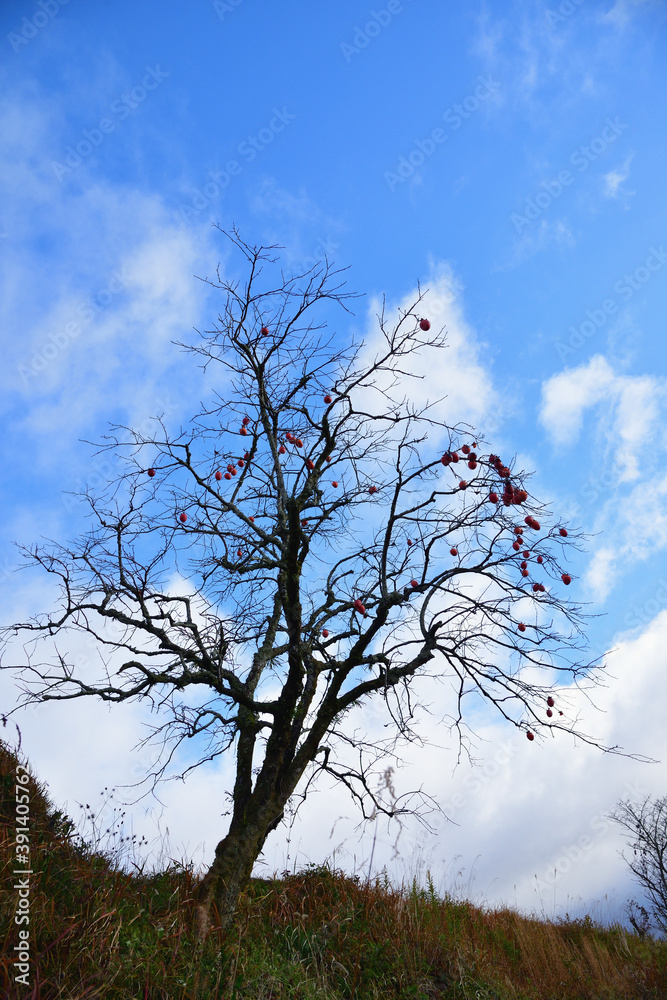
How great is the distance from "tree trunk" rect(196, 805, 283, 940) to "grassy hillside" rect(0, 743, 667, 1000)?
0.15 m

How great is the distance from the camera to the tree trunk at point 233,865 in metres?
6.01

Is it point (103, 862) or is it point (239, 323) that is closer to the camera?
point (103, 862)

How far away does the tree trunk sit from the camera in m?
6.01

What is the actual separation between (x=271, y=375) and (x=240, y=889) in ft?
16.6

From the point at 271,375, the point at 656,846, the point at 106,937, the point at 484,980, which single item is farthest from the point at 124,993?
the point at 656,846

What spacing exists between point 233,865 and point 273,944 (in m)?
0.84

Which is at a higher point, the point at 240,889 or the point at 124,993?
the point at 240,889

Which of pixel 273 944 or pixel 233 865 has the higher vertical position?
pixel 233 865

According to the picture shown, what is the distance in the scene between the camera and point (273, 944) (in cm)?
570

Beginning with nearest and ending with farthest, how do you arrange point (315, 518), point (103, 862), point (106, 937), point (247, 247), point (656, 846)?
point (106, 937) → point (103, 862) → point (247, 247) → point (315, 518) → point (656, 846)

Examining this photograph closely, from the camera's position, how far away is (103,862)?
243 inches

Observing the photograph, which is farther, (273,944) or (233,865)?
(233,865)

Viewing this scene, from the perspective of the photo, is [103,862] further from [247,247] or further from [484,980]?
[247,247]

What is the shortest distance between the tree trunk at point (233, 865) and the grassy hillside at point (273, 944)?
0.15 metres
